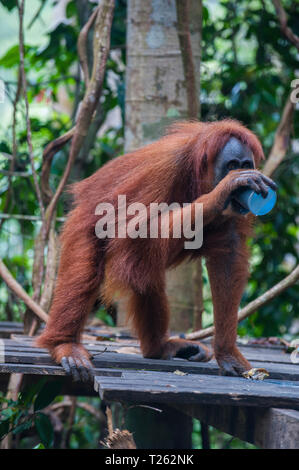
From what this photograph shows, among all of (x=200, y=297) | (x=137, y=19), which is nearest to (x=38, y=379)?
(x=200, y=297)

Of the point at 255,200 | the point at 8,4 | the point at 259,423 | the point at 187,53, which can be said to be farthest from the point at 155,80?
the point at 259,423

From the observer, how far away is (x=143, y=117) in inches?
161

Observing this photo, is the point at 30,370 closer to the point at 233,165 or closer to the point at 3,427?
the point at 3,427

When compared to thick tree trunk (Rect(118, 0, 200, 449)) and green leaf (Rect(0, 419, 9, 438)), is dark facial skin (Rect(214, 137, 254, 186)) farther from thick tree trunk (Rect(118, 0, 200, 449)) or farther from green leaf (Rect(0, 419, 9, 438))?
green leaf (Rect(0, 419, 9, 438))

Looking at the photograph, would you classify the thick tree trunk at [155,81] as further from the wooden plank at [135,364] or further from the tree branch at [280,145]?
the wooden plank at [135,364]

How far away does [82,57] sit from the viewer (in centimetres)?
413

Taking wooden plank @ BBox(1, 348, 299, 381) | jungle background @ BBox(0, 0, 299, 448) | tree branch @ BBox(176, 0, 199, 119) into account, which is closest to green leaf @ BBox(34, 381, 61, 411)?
jungle background @ BBox(0, 0, 299, 448)

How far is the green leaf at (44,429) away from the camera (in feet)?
10.6

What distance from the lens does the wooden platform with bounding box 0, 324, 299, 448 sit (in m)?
1.95

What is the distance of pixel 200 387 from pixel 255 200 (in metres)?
0.79

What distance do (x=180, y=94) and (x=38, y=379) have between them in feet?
6.45

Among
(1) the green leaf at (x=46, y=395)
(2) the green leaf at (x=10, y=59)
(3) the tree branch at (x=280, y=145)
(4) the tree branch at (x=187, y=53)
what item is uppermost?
(2) the green leaf at (x=10, y=59)

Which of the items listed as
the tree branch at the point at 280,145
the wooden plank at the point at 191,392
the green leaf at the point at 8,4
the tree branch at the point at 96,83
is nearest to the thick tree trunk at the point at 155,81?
the tree branch at the point at 96,83
